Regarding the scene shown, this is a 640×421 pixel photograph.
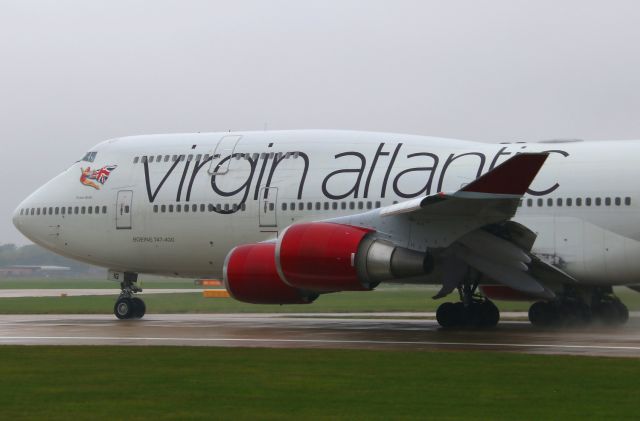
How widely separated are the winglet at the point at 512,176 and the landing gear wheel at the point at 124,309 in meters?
12.2

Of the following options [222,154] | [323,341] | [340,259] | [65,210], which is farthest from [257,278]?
[65,210]

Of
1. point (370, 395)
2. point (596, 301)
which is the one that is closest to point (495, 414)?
point (370, 395)

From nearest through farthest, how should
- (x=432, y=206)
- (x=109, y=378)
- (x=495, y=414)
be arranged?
(x=495, y=414), (x=109, y=378), (x=432, y=206)

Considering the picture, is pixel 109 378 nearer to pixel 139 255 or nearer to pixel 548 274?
A: pixel 548 274

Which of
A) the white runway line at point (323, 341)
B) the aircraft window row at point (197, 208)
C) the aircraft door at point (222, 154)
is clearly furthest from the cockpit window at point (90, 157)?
the white runway line at point (323, 341)

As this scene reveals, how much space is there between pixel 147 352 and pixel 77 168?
13459mm

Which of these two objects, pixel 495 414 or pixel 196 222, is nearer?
pixel 495 414

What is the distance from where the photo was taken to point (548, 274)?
2270 cm

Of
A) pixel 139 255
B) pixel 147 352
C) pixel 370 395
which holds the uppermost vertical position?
pixel 370 395

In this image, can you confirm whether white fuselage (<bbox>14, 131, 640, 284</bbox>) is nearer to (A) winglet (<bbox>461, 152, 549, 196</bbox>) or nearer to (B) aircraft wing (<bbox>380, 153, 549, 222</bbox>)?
(B) aircraft wing (<bbox>380, 153, 549, 222</bbox>)

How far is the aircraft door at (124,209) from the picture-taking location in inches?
1068

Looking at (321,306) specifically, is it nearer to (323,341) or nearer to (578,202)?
(578,202)

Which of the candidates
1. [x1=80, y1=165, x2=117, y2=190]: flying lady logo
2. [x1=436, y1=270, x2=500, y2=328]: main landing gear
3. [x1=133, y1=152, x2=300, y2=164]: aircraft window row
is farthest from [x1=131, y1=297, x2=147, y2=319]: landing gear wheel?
[x1=436, y1=270, x2=500, y2=328]: main landing gear

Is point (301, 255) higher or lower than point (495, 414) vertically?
lower
